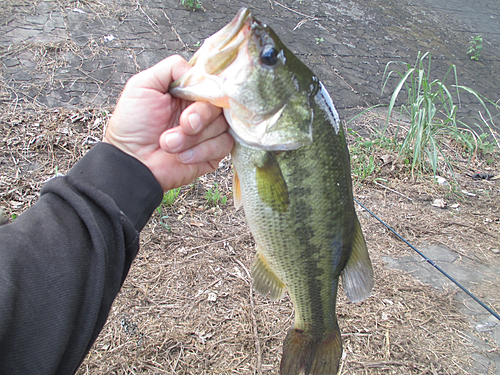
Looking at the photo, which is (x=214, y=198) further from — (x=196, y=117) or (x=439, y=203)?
(x=439, y=203)

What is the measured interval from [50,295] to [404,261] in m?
2.87

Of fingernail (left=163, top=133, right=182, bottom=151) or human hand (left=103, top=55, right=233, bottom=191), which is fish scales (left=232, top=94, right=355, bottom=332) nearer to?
human hand (left=103, top=55, right=233, bottom=191)

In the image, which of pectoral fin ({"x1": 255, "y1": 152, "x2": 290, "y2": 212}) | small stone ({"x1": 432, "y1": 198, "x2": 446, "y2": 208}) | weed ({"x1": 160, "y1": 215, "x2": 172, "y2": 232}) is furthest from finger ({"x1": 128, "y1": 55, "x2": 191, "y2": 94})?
small stone ({"x1": 432, "y1": 198, "x2": 446, "y2": 208})

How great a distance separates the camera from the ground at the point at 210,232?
2.41 metres

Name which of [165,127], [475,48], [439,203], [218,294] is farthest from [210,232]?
[475,48]

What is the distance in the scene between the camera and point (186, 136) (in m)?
1.47

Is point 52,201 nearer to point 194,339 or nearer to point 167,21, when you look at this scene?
point 194,339

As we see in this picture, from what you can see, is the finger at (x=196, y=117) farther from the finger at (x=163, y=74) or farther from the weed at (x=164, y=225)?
the weed at (x=164, y=225)

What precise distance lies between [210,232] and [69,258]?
77.2 inches

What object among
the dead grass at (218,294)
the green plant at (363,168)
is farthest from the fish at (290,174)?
the green plant at (363,168)

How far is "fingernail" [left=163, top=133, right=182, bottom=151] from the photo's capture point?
1.45m

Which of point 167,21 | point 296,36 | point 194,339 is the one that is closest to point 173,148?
point 194,339

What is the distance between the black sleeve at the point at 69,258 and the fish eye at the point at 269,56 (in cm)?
68

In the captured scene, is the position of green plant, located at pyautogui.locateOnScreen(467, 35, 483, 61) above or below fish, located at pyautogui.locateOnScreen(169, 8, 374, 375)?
below
